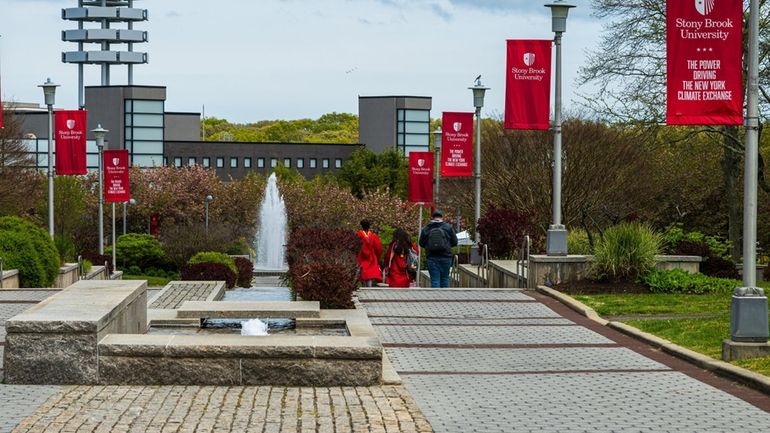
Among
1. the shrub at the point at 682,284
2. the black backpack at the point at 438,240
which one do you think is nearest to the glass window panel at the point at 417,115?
the black backpack at the point at 438,240

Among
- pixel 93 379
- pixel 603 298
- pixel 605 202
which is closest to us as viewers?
pixel 93 379

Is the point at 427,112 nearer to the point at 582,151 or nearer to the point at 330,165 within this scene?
the point at 330,165

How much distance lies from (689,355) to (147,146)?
8323cm

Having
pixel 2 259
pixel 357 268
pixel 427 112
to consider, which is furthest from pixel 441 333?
pixel 427 112

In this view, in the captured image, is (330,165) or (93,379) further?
(330,165)

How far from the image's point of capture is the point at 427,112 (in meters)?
105

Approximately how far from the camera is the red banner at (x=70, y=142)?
37.8 metres

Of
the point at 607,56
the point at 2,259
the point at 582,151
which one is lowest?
the point at 2,259

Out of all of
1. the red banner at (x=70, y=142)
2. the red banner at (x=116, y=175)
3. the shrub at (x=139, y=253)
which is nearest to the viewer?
the red banner at (x=70, y=142)

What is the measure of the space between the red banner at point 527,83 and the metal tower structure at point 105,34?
4794 inches

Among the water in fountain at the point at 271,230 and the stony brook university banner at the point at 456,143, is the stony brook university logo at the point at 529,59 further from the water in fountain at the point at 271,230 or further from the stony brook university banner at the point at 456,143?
the water in fountain at the point at 271,230

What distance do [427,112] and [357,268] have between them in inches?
3382

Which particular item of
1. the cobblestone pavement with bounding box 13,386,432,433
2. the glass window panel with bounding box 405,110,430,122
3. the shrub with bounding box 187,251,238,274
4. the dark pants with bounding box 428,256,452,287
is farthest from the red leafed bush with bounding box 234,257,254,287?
the glass window panel with bounding box 405,110,430,122

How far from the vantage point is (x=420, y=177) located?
123ft
